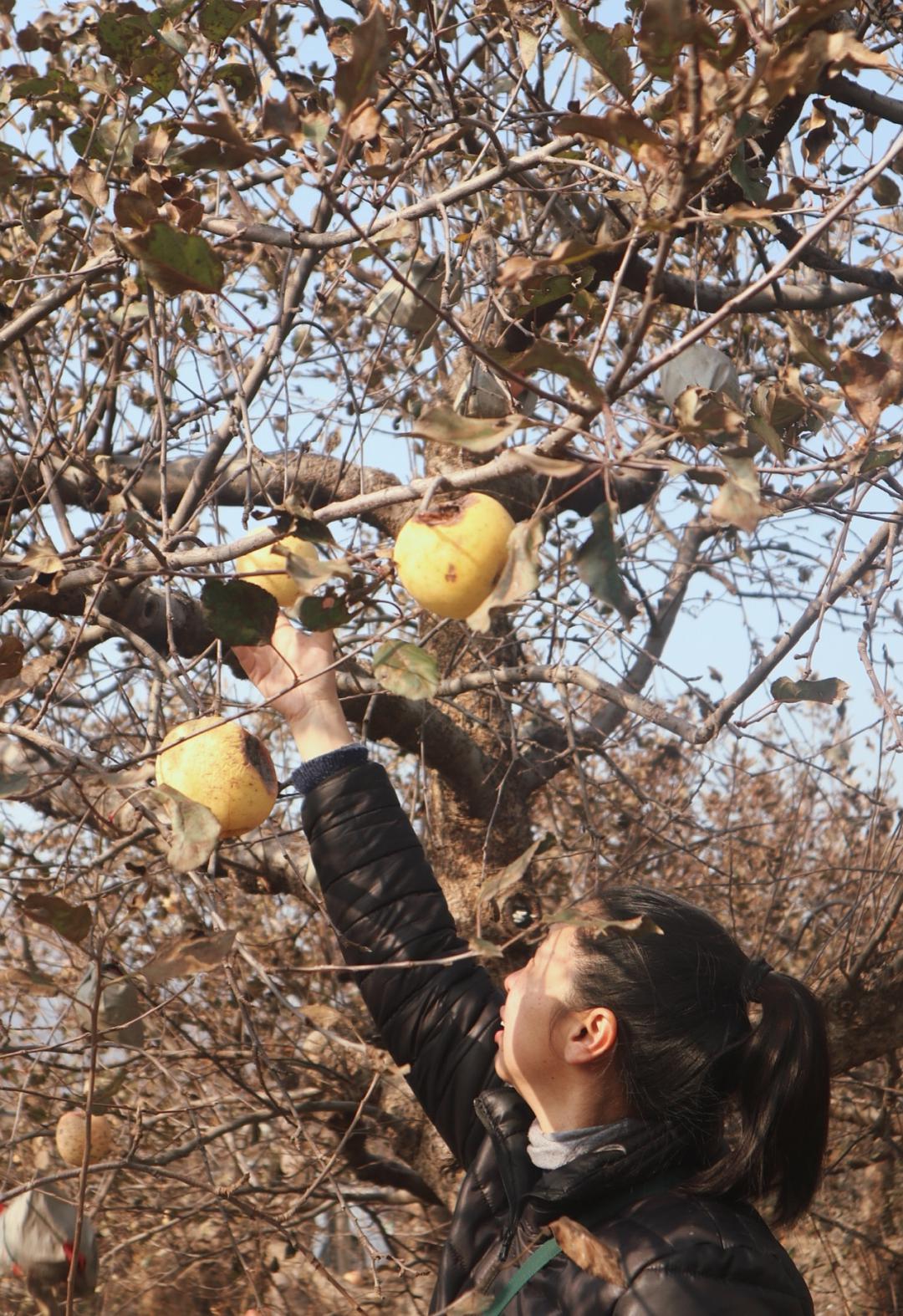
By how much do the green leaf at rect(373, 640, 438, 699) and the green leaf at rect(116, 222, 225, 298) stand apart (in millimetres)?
405

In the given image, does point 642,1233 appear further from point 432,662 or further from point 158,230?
point 158,230

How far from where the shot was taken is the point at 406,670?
1.28 meters

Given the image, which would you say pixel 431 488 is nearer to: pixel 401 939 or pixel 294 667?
pixel 294 667

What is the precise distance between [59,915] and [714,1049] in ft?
2.89

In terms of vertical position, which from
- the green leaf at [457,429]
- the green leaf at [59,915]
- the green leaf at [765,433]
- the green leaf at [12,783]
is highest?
the green leaf at [765,433]

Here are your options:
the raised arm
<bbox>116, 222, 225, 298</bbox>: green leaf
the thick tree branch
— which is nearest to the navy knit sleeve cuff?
the raised arm

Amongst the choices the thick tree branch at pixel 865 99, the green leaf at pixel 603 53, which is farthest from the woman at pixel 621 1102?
the thick tree branch at pixel 865 99

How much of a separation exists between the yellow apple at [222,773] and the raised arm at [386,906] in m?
0.41

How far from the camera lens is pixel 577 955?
65.8 inches

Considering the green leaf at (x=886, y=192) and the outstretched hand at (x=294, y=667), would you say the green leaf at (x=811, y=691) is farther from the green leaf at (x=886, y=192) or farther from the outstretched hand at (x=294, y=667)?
the green leaf at (x=886, y=192)

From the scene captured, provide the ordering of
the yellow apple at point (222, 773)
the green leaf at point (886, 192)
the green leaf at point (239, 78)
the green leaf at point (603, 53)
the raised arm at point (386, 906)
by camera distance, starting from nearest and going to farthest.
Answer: the green leaf at point (603, 53) → the yellow apple at point (222, 773) → the raised arm at point (386, 906) → the green leaf at point (239, 78) → the green leaf at point (886, 192)

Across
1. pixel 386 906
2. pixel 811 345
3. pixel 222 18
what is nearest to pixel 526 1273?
pixel 386 906

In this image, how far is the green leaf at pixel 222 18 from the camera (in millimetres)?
1784

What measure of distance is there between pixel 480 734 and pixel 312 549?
264 cm
